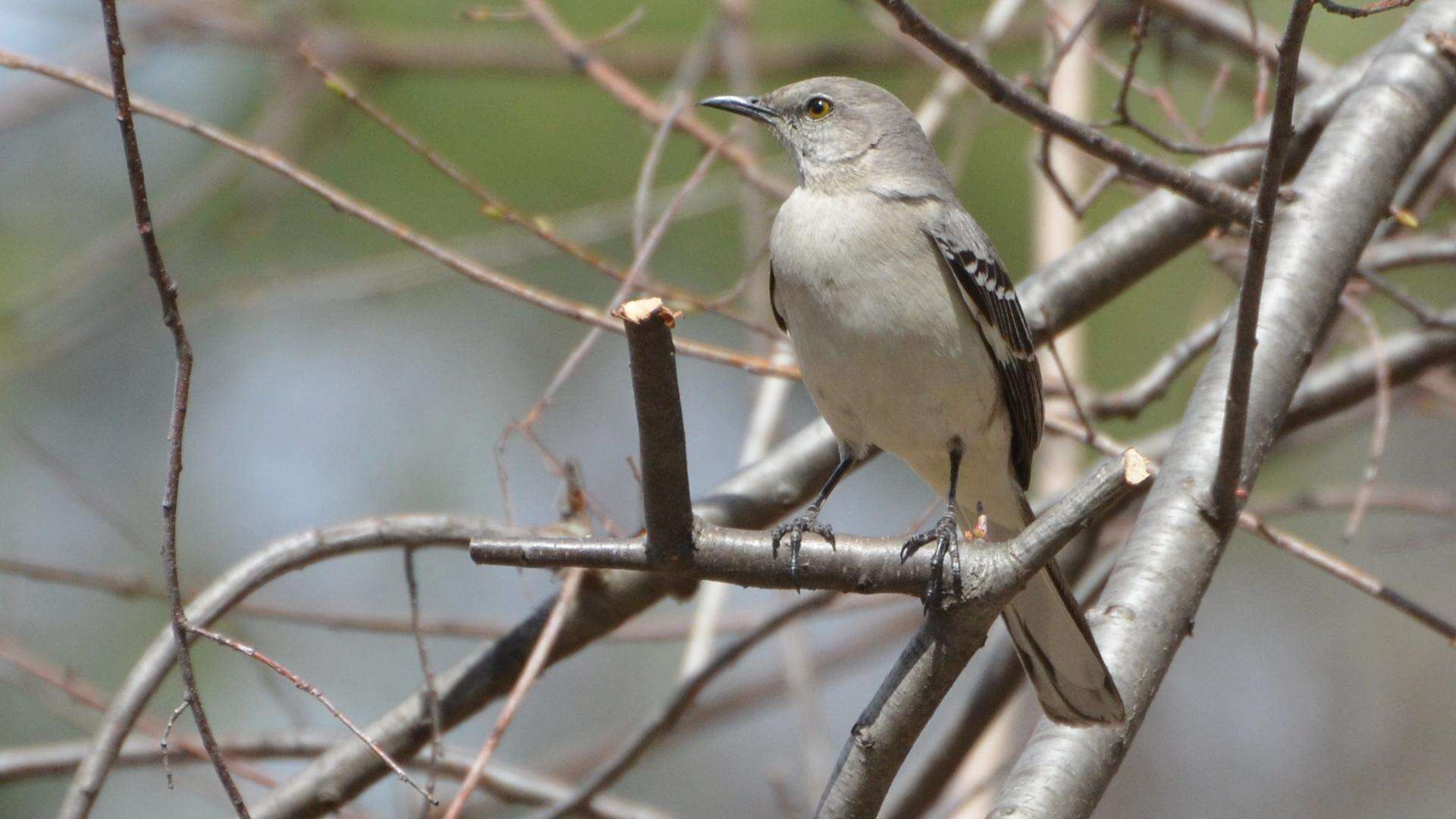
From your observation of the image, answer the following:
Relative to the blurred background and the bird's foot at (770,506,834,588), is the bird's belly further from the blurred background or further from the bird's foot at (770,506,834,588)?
the blurred background

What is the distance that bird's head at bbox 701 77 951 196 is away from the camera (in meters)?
4.24

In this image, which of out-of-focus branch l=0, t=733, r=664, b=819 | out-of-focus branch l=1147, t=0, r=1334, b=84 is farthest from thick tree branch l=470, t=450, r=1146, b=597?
out-of-focus branch l=1147, t=0, r=1334, b=84

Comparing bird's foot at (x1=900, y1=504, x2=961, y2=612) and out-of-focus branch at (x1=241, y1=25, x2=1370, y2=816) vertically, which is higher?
out-of-focus branch at (x1=241, y1=25, x2=1370, y2=816)

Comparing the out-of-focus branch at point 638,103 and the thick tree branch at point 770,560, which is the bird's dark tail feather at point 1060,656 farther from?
the out-of-focus branch at point 638,103

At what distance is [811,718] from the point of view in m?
5.07

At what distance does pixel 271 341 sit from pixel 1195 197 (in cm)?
675

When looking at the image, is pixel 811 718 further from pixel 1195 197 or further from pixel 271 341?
pixel 271 341

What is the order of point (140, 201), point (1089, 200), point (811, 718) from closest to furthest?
point (140, 201)
point (1089, 200)
point (811, 718)

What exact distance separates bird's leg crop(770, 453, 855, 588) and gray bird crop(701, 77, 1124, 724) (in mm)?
10

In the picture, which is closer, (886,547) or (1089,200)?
(886,547)

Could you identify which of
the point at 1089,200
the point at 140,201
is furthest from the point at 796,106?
the point at 140,201

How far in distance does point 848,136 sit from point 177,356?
8.81 feet

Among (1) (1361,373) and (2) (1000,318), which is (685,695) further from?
(1) (1361,373)

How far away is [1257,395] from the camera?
3.31 meters
